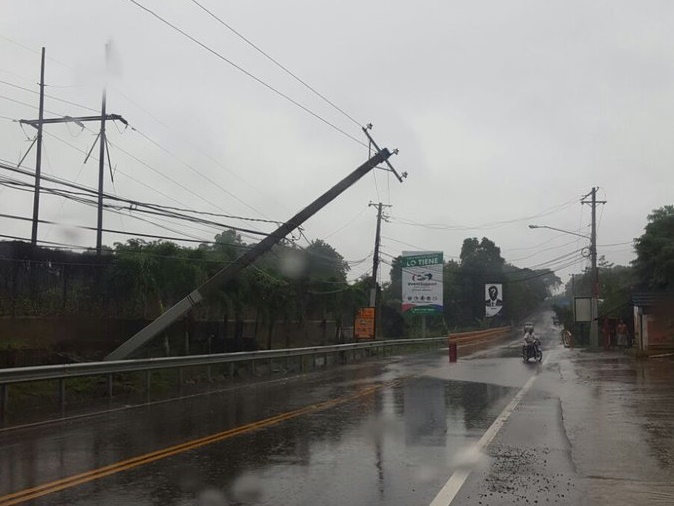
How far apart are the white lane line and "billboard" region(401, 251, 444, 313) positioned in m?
42.4

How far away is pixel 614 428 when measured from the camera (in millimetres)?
10984

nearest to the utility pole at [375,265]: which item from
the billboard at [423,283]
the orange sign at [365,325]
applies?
the orange sign at [365,325]

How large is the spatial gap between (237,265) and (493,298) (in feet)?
227

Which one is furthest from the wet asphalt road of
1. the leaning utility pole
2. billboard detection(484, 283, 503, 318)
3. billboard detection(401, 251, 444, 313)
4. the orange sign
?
billboard detection(484, 283, 503, 318)

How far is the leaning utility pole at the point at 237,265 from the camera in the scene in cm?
2356

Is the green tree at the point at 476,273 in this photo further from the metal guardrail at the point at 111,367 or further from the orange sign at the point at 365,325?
the metal guardrail at the point at 111,367

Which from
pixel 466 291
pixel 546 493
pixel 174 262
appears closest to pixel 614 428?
pixel 546 493

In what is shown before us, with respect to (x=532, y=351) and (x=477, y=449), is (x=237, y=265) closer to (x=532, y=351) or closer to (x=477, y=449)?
(x=532, y=351)

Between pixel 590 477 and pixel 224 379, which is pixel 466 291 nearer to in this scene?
pixel 224 379

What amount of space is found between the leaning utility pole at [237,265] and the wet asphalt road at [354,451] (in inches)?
317

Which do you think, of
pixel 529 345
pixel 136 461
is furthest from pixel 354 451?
pixel 529 345

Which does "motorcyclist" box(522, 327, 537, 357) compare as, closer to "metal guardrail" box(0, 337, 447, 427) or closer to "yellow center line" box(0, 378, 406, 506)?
"metal guardrail" box(0, 337, 447, 427)

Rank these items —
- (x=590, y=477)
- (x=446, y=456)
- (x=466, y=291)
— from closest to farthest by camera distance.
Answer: (x=590, y=477) → (x=446, y=456) → (x=466, y=291)

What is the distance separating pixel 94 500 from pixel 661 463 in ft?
21.6
